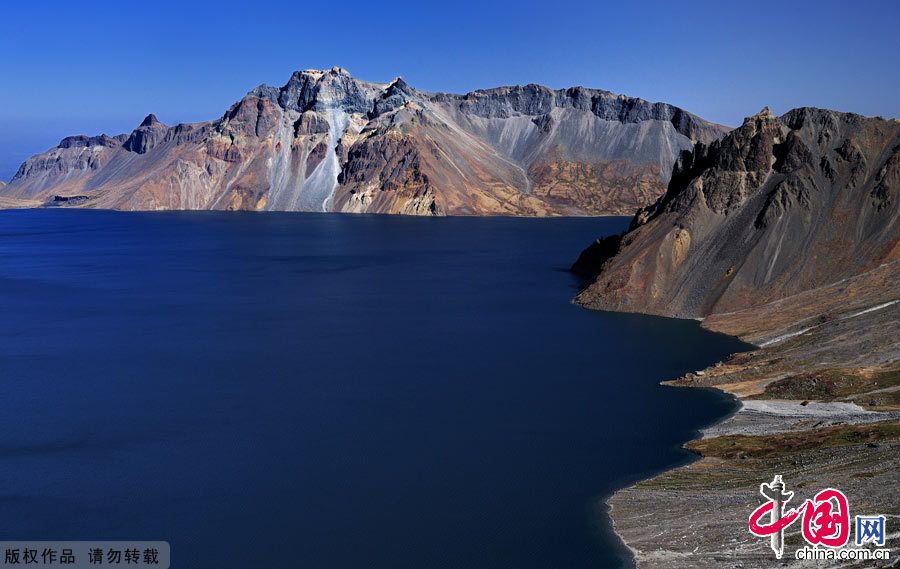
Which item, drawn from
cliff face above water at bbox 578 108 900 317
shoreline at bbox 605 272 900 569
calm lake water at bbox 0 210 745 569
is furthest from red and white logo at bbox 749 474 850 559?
cliff face above water at bbox 578 108 900 317

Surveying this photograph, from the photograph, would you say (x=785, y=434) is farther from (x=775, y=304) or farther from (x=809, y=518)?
(x=775, y=304)

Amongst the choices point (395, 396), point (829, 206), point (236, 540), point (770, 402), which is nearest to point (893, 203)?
point (829, 206)

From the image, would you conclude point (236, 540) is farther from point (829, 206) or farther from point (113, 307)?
point (829, 206)

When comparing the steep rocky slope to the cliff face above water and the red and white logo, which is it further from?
the red and white logo

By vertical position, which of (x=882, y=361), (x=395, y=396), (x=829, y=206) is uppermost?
(x=829, y=206)

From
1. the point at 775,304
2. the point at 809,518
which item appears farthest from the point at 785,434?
the point at 775,304

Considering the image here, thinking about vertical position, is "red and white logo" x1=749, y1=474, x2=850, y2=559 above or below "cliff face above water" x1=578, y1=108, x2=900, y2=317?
below

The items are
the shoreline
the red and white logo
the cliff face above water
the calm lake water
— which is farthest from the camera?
the cliff face above water
